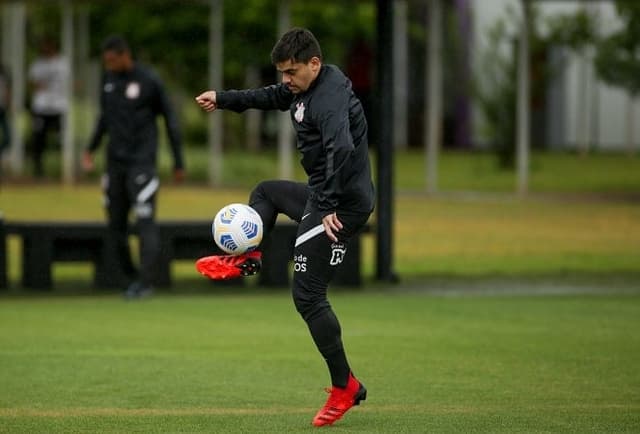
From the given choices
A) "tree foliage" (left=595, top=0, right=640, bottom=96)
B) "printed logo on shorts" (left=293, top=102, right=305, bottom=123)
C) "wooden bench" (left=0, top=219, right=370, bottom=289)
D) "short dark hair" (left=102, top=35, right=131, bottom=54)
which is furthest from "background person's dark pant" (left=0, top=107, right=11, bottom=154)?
"printed logo on shorts" (left=293, top=102, right=305, bottom=123)

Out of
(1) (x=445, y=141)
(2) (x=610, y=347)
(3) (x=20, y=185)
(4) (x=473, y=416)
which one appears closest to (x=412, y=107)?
(1) (x=445, y=141)

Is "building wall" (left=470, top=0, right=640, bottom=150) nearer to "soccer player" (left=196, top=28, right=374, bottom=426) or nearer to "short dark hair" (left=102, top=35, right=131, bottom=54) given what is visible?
"short dark hair" (left=102, top=35, right=131, bottom=54)

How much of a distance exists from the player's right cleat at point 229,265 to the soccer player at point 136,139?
6.29m

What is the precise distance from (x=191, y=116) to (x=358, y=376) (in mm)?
38603

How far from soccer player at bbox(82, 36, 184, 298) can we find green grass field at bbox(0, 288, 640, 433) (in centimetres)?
62

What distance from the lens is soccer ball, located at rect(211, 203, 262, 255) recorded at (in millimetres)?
8430

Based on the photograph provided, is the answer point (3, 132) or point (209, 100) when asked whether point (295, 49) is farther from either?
point (3, 132)

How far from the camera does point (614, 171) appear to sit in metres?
35.7

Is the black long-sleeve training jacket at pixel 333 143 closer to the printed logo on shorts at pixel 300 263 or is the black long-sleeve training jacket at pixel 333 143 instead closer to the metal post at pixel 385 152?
the printed logo on shorts at pixel 300 263

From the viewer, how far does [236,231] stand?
843 centimetres

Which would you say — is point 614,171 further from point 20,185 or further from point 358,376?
point 358,376

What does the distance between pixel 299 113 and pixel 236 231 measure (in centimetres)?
71

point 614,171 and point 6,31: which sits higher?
point 6,31

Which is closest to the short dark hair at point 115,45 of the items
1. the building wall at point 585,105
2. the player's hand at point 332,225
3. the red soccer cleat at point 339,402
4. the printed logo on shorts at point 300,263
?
the printed logo on shorts at point 300,263
